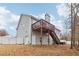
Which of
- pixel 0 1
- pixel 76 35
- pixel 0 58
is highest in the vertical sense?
pixel 0 1

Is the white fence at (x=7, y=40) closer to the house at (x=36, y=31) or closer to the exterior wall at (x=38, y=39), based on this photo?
the house at (x=36, y=31)

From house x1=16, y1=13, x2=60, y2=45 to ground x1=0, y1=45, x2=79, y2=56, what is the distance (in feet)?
0.19

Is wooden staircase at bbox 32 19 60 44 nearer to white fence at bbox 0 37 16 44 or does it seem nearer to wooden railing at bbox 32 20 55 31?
wooden railing at bbox 32 20 55 31

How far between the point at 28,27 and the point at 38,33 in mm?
133

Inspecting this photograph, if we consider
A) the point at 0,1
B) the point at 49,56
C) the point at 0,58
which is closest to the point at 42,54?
the point at 49,56

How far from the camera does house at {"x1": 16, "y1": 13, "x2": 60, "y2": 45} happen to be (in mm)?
1965

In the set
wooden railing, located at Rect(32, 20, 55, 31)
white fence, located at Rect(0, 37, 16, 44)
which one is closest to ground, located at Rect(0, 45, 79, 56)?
white fence, located at Rect(0, 37, 16, 44)

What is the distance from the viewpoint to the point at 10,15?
196cm

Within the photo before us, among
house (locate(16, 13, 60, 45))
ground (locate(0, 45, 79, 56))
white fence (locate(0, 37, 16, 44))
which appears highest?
house (locate(16, 13, 60, 45))

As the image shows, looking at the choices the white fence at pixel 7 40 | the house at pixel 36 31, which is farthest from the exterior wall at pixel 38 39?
the white fence at pixel 7 40

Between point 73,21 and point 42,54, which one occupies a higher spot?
point 73,21

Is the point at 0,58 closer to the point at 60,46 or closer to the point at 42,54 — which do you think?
the point at 42,54

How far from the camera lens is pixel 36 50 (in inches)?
77.4

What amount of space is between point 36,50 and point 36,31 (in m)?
0.21
